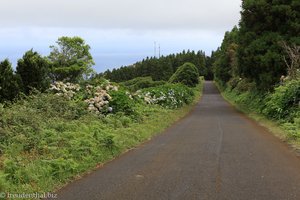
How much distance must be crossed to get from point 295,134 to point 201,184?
8.25 m

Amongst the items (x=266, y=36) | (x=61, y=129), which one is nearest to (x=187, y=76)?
(x=266, y=36)

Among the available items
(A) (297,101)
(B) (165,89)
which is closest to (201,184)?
(A) (297,101)

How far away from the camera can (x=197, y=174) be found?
963 centimetres

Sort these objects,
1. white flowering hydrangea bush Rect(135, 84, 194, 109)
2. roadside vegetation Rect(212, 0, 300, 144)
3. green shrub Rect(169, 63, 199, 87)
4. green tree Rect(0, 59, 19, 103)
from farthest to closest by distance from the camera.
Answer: green shrub Rect(169, 63, 199, 87), white flowering hydrangea bush Rect(135, 84, 194, 109), roadside vegetation Rect(212, 0, 300, 144), green tree Rect(0, 59, 19, 103)

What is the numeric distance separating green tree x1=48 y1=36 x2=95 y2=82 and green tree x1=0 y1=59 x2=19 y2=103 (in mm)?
45425

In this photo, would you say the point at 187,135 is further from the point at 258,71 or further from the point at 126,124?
the point at 258,71

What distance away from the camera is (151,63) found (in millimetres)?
113312

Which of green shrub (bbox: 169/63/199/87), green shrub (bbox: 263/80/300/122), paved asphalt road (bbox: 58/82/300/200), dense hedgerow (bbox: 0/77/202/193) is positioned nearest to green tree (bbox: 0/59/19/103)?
dense hedgerow (bbox: 0/77/202/193)

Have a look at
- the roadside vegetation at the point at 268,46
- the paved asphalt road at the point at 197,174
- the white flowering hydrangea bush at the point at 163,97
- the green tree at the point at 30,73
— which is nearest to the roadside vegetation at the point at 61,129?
the green tree at the point at 30,73

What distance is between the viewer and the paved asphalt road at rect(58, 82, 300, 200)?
7.97m

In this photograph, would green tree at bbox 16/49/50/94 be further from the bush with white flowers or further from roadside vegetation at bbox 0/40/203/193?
the bush with white flowers

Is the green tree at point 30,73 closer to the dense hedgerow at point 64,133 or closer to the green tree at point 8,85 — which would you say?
the green tree at point 8,85

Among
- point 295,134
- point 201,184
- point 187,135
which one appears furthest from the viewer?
point 187,135

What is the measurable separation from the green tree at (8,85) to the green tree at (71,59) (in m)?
45.4
